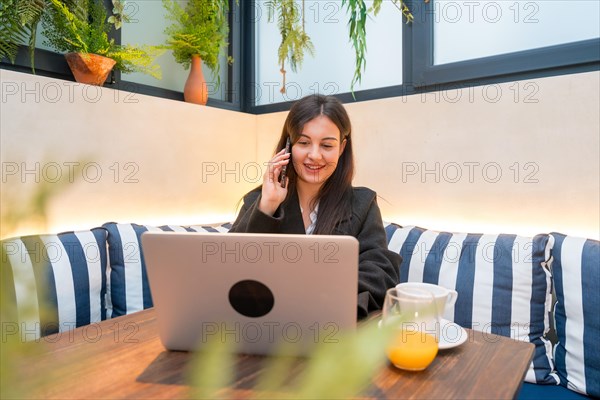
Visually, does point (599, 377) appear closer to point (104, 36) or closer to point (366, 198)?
point (366, 198)

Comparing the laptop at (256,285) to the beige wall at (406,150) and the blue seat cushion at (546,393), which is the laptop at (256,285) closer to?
the blue seat cushion at (546,393)

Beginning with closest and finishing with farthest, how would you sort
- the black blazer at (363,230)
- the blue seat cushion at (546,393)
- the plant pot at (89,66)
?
the black blazer at (363,230)
the blue seat cushion at (546,393)
the plant pot at (89,66)

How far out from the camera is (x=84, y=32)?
69.8 inches

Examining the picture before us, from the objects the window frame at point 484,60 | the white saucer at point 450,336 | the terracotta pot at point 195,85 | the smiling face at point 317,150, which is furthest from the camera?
the terracotta pot at point 195,85

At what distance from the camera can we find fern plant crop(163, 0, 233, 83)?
7.20 ft

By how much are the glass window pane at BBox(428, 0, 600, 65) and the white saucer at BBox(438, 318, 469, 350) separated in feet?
4.89

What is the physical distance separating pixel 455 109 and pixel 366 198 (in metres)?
0.72

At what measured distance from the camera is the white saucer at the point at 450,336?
79 centimetres

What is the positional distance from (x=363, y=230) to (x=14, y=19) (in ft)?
4.94

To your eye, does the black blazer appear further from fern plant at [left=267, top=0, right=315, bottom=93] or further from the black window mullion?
the black window mullion

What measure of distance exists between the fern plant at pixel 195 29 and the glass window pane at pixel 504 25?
3.76 ft

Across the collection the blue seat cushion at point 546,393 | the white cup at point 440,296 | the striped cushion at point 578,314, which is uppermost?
the white cup at point 440,296

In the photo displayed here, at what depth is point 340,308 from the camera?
69cm

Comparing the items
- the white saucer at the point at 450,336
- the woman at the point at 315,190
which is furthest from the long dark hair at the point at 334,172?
the white saucer at the point at 450,336
